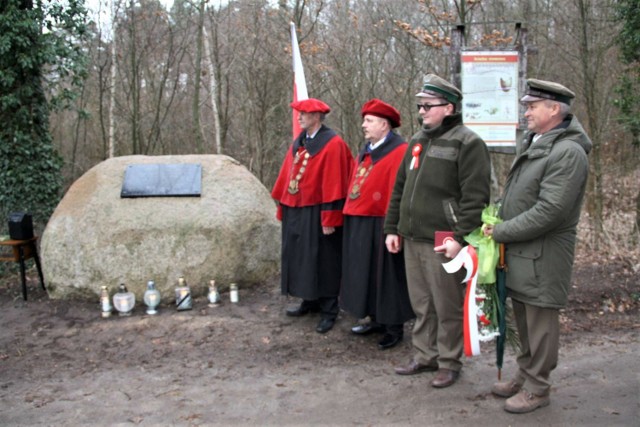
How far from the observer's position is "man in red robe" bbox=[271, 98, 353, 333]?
4992 mm

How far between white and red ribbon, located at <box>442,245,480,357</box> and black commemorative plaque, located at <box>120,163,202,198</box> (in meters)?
3.26

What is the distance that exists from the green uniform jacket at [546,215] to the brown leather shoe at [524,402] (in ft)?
1.99

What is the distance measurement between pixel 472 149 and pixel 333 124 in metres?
10.5

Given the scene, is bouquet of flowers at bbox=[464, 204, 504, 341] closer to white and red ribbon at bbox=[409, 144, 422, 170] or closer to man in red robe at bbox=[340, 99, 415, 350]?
white and red ribbon at bbox=[409, 144, 422, 170]

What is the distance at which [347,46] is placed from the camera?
1205 centimetres

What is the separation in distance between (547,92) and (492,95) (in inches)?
81.9

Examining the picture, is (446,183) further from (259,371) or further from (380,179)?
(259,371)

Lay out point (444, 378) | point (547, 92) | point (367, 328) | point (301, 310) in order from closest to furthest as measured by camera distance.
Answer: point (547, 92), point (444, 378), point (367, 328), point (301, 310)

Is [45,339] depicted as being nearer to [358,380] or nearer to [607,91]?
[358,380]

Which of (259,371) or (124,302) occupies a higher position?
(124,302)

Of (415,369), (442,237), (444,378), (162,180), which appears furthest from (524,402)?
(162,180)

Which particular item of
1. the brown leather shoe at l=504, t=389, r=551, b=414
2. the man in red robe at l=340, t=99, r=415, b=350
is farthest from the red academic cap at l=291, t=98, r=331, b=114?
the brown leather shoe at l=504, t=389, r=551, b=414

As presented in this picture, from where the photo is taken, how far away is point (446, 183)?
3.79 meters

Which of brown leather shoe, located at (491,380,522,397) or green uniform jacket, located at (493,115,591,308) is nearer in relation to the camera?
green uniform jacket, located at (493,115,591,308)
